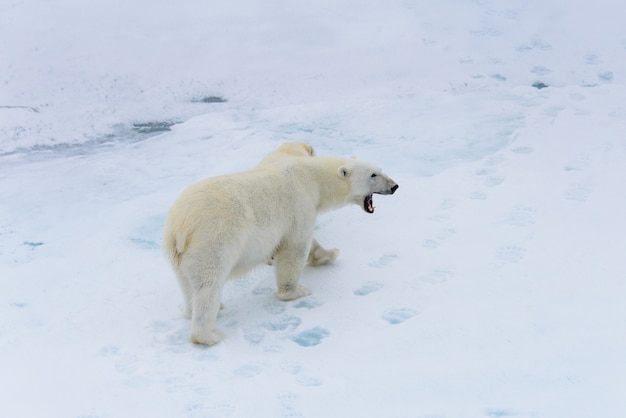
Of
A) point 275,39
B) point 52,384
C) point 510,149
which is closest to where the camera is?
point 52,384

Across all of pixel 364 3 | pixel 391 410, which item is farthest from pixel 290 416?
pixel 364 3

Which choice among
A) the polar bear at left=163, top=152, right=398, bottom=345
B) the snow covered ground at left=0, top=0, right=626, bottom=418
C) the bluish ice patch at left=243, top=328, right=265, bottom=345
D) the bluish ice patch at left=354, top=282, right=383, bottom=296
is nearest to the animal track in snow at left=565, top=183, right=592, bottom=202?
the snow covered ground at left=0, top=0, right=626, bottom=418

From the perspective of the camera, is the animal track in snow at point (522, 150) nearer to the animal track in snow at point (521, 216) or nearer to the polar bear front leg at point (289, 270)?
the animal track in snow at point (521, 216)

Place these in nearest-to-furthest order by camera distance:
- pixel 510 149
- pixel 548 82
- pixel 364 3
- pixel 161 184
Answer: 1. pixel 161 184
2. pixel 510 149
3. pixel 548 82
4. pixel 364 3

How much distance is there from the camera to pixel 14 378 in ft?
12.8

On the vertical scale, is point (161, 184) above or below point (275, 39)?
below

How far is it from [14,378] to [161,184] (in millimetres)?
2750

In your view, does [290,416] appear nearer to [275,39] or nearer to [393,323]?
[393,323]

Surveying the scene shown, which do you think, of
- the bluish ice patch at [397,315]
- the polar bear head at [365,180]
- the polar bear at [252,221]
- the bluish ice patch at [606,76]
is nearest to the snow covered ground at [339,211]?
the bluish ice patch at [397,315]

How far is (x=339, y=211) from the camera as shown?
6055 mm

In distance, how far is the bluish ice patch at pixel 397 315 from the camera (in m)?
4.41

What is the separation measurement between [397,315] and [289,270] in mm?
755

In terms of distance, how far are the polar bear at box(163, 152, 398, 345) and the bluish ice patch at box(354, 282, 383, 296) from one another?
1.11ft

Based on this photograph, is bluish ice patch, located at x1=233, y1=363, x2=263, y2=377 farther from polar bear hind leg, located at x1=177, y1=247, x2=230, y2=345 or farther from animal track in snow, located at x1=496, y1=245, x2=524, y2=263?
animal track in snow, located at x1=496, y1=245, x2=524, y2=263
